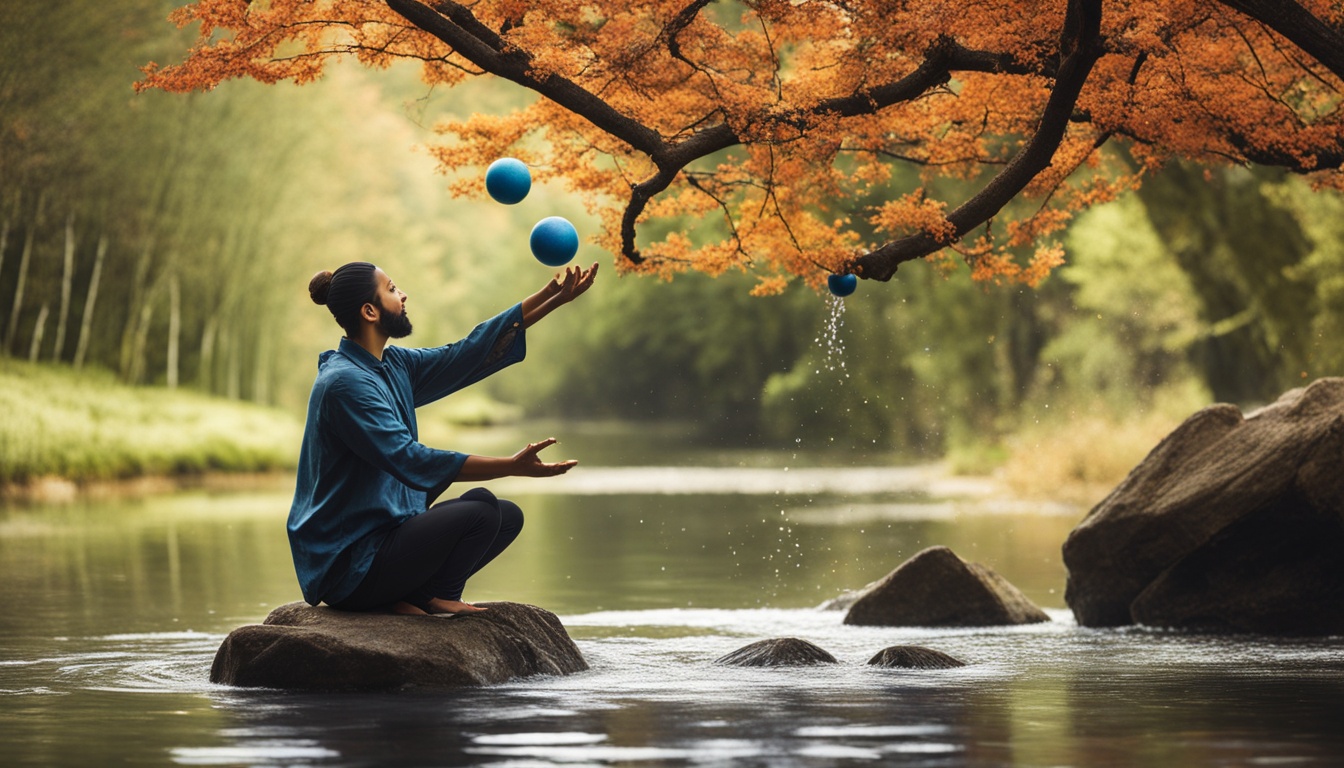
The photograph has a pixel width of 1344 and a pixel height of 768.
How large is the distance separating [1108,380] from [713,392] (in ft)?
80.2

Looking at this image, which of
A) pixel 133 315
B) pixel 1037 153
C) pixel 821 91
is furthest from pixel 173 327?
pixel 1037 153

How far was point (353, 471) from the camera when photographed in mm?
8750

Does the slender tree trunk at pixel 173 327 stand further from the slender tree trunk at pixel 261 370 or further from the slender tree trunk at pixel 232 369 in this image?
the slender tree trunk at pixel 261 370

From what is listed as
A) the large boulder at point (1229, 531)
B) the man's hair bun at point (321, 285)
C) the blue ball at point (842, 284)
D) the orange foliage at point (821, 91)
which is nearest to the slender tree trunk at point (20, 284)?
the orange foliage at point (821, 91)

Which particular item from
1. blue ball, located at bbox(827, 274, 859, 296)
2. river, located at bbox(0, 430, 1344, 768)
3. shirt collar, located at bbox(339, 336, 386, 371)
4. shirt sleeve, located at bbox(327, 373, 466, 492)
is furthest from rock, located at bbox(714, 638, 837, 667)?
blue ball, located at bbox(827, 274, 859, 296)

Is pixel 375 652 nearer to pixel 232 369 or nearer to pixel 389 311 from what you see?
pixel 389 311

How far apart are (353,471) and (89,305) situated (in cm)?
2346

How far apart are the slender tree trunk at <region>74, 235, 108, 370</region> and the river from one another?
9722 millimetres

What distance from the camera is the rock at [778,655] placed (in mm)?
Answer: 9773

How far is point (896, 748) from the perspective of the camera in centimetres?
675

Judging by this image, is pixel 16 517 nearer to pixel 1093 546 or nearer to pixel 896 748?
pixel 1093 546

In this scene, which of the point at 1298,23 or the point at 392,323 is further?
the point at 1298,23

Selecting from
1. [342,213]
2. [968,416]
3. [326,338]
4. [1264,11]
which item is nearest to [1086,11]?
[1264,11]

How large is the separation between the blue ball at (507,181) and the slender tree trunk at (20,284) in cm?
1950
